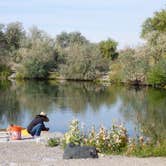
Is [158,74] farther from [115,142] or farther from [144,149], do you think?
[144,149]

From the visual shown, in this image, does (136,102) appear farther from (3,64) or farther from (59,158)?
(3,64)

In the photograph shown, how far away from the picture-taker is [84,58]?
62156 mm

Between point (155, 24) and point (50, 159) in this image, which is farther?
point (155, 24)

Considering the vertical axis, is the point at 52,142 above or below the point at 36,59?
below

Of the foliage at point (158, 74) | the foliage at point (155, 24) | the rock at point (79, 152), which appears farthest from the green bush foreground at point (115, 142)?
the foliage at point (155, 24)

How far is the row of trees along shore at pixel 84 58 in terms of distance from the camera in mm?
55219

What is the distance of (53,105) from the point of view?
32906 millimetres

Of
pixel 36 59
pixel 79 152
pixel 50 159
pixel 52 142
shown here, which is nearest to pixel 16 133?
pixel 52 142

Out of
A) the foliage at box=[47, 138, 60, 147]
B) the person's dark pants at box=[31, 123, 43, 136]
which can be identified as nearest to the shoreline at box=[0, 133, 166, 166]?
the foliage at box=[47, 138, 60, 147]

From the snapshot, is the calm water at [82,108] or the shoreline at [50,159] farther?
the calm water at [82,108]

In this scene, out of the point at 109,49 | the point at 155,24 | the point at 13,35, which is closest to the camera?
the point at 155,24

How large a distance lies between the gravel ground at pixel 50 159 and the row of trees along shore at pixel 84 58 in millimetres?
39606

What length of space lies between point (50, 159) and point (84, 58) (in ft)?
171

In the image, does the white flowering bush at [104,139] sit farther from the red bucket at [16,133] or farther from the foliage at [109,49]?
the foliage at [109,49]
